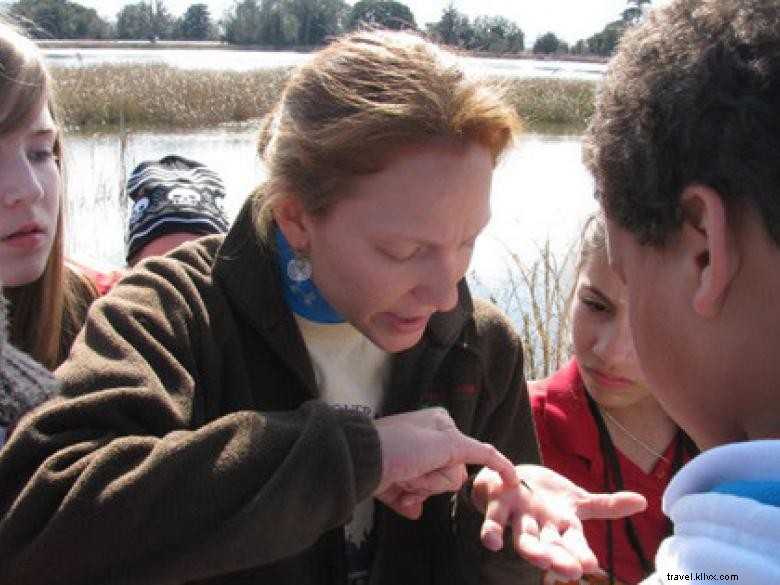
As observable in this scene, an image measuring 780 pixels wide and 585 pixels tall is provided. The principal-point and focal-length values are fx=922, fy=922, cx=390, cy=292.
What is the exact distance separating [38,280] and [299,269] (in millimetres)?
715

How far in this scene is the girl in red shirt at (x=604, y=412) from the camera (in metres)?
2.53

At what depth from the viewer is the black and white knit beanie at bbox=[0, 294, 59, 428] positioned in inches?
41.9

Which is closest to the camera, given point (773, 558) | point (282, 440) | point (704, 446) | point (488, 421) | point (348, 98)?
point (773, 558)

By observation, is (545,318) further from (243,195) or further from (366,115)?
(243,195)

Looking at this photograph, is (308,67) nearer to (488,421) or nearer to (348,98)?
(348,98)

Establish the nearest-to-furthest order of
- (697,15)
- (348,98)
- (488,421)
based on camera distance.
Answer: (697,15) → (348,98) → (488,421)

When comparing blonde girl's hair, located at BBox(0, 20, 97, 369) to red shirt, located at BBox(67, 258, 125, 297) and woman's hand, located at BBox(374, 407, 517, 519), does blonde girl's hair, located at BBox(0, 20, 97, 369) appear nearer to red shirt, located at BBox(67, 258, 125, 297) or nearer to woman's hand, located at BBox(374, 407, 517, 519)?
red shirt, located at BBox(67, 258, 125, 297)

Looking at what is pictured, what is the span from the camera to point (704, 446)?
4.15ft

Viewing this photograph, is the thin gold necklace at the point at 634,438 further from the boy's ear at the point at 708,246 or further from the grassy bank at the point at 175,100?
the grassy bank at the point at 175,100

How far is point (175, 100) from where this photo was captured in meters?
17.0

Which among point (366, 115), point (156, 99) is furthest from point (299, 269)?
point (156, 99)

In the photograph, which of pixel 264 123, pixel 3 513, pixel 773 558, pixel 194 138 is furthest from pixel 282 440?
pixel 194 138

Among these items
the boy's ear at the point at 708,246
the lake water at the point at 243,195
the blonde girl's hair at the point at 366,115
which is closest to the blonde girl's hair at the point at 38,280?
the blonde girl's hair at the point at 366,115

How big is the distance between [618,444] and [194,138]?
1289cm
